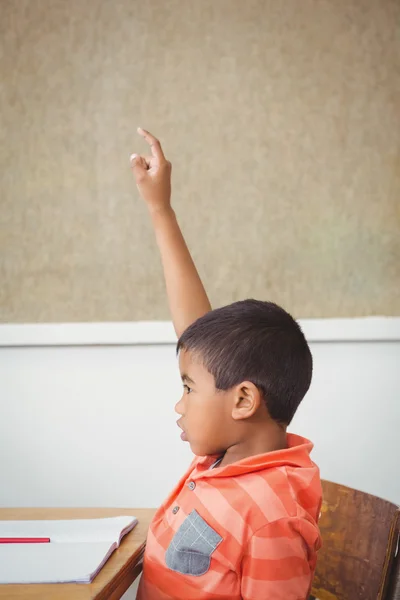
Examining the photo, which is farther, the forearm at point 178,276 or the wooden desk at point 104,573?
the forearm at point 178,276

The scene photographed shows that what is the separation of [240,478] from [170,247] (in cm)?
46

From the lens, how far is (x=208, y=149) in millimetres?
1681

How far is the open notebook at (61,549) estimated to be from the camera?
740 millimetres

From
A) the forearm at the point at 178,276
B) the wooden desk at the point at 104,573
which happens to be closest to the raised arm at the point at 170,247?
the forearm at the point at 178,276

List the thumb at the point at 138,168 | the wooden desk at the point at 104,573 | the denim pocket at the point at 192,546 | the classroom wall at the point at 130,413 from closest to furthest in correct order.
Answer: the wooden desk at the point at 104,573
the denim pocket at the point at 192,546
the thumb at the point at 138,168
the classroom wall at the point at 130,413

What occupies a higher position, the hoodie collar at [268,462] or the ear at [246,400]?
the ear at [246,400]

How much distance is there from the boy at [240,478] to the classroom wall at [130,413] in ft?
2.32

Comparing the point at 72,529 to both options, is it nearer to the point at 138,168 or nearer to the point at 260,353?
the point at 260,353

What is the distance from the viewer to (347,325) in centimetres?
162

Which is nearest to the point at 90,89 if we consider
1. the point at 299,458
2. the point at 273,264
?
the point at 273,264

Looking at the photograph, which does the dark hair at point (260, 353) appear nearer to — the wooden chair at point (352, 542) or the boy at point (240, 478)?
the boy at point (240, 478)

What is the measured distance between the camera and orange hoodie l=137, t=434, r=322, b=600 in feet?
2.55

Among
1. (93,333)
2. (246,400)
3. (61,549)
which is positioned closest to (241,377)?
(246,400)

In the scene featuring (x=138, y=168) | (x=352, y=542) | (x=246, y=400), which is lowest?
(x=352, y=542)
